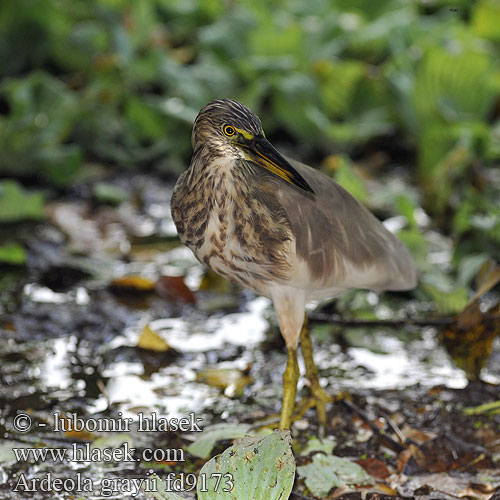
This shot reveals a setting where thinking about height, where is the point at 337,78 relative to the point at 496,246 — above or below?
above

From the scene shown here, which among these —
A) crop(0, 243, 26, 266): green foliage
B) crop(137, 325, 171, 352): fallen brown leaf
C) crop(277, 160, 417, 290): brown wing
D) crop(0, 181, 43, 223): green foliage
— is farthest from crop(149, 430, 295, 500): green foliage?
crop(0, 181, 43, 223): green foliage

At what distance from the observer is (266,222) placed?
241 cm

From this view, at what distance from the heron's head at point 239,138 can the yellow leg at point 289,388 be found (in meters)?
0.60

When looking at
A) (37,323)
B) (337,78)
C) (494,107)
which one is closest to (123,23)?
(337,78)

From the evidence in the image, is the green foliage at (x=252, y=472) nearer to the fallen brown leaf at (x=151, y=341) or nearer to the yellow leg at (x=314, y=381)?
the yellow leg at (x=314, y=381)

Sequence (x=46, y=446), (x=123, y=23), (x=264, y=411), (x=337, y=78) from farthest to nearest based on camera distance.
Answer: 1. (x=123, y=23)
2. (x=337, y=78)
3. (x=264, y=411)
4. (x=46, y=446)

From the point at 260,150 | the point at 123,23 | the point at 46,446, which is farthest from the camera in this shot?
the point at 123,23

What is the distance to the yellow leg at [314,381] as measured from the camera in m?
2.83

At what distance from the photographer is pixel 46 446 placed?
2.63 meters

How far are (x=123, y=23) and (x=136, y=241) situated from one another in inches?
87.5

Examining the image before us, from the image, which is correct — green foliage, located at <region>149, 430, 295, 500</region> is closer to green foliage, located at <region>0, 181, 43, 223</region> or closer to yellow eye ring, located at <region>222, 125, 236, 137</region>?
yellow eye ring, located at <region>222, 125, 236, 137</region>

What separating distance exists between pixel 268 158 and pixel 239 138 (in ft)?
0.33

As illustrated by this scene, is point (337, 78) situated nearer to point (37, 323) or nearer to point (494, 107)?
point (494, 107)

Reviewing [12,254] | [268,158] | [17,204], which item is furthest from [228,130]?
[17,204]
